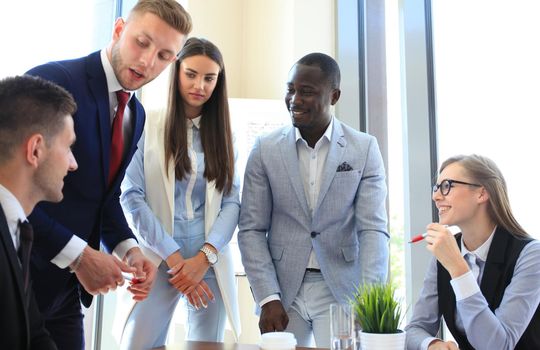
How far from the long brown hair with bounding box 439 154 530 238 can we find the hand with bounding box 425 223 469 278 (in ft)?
0.82

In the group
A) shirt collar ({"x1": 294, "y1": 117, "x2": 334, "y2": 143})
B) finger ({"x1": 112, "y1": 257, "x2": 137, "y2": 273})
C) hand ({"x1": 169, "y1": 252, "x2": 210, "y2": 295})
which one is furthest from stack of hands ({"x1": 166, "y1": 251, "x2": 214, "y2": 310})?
shirt collar ({"x1": 294, "y1": 117, "x2": 334, "y2": 143})

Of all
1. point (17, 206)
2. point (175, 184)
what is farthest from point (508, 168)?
point (17, 206)

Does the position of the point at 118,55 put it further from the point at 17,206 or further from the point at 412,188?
the point at 412,188

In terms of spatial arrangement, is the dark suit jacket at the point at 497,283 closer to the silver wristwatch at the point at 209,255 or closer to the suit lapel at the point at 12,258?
the silver wristwatch at the point at 209,255

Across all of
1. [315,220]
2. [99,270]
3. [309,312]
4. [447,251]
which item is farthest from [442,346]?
[99,270]

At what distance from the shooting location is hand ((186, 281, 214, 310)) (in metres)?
2.36

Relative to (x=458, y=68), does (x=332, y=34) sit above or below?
above

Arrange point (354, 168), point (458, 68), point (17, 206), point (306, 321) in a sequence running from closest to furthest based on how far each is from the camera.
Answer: point (17, 206) → point (306, 321) → point (354, 168) → point (458, 68)

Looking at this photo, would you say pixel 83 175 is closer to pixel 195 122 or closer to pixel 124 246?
pixel 124 246

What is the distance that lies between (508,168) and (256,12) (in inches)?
90.9

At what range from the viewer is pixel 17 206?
1383mm

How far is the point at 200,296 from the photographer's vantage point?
7.77 ft

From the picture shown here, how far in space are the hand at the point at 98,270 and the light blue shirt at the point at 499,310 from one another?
98 cm

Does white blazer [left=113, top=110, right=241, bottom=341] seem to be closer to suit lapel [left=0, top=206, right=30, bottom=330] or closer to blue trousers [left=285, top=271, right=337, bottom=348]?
blue trousers [left=285, top=271, right=337, bottom=348]
